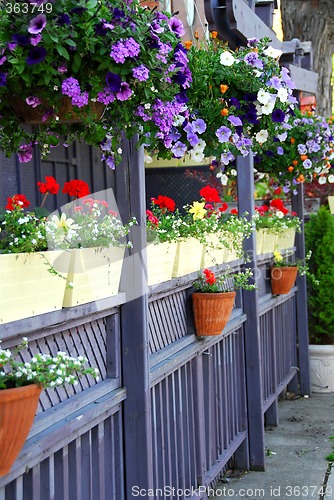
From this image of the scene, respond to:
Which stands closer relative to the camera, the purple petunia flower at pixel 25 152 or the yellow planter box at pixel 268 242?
the purple petunia flower at pixel 25 152

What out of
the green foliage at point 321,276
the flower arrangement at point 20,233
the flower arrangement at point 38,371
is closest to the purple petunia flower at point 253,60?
the flower arrangement at point 20,233

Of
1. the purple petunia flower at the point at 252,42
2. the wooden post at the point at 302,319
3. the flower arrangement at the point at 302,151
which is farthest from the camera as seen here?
the wooden post at the point at 302,319

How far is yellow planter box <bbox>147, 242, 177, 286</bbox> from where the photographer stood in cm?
312

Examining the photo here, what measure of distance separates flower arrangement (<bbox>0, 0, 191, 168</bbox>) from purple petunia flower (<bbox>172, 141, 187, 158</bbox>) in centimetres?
58

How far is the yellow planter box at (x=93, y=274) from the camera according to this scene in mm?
2408

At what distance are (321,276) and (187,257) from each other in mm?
4056

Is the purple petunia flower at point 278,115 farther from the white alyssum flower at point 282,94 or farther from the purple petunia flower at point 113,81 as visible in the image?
the purple petunia flower at point 113,81

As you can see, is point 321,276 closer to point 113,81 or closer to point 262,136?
point 262,136

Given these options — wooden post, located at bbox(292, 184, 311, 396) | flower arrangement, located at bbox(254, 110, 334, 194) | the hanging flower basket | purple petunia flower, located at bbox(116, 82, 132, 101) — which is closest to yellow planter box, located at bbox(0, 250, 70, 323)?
the hanging flower basket

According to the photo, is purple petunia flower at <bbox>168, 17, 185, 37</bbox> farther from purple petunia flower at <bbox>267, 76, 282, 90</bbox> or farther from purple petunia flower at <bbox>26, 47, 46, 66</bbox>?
purple petunia flower at <bbox>267, 76, 282, 90</bbox>

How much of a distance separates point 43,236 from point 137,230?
0.66 metres

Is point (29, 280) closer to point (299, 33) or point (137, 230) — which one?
point (137, 230)

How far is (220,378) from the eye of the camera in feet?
14.1

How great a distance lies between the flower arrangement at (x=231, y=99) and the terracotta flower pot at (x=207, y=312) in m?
0.88
